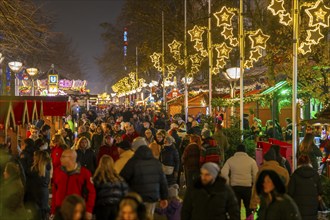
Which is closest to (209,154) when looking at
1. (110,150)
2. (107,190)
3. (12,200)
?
(110,150)

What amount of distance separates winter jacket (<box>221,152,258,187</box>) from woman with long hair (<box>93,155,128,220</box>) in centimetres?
261

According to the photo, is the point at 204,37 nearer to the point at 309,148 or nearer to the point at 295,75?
the point at 295,75

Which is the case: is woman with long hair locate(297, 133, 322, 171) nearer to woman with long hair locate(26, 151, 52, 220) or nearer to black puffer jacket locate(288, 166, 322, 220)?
black puffer jacket locate(288, 166, 322, 220)

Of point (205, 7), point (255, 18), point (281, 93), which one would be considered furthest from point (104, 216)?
point (205, 7)

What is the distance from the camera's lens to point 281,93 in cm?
2122

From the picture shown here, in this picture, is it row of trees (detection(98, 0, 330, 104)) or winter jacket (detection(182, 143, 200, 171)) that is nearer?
winter jacket (detection(182, 143, 200, 171))

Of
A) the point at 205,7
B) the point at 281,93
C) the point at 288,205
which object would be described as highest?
the point at 205,7

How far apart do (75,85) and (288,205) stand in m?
47.8

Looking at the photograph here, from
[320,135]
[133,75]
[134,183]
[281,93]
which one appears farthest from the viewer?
[133,75]

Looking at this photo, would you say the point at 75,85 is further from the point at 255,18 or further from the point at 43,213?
the point at 43,213

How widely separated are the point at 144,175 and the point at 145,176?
2 cm

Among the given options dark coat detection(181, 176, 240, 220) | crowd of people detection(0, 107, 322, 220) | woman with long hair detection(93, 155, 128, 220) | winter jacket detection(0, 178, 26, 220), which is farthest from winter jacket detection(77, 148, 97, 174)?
dark coat detection(181, 176, 240, 220)

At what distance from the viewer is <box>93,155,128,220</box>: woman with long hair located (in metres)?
7.54

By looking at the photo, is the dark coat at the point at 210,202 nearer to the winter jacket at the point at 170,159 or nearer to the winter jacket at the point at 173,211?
the winter jacket at the point at 173,211
